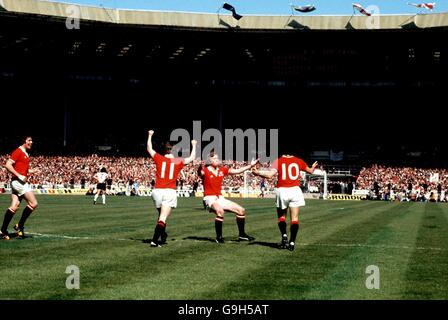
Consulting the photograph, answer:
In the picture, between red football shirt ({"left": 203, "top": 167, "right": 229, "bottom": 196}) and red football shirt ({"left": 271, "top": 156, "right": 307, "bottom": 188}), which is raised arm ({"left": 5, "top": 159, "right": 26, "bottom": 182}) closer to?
red football shirt ({"left": 203, "top": 167, "right": 229, "bottom": 196})

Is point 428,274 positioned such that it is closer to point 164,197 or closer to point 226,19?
point 164,197

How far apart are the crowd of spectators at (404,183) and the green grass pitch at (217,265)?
140 ft

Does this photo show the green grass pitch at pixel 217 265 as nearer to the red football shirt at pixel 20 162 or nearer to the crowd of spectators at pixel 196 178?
the red football shirt at pixel 20 162

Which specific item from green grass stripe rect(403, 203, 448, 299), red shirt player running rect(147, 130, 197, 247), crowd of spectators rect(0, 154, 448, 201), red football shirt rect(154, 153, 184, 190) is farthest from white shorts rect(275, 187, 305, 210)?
crowd of spectators rect(0, 154, 448, 201)

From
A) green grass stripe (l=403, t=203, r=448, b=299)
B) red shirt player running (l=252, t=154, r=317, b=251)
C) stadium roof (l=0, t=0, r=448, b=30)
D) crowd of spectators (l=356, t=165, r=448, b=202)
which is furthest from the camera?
stadium roof (l=0, t=0, r=448, b=30)

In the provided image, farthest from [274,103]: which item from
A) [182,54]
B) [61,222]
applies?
[61,222]

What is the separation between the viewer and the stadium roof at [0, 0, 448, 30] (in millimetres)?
64812

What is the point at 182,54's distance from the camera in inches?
2842

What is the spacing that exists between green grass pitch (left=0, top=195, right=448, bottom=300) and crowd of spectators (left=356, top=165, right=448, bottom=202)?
140ft

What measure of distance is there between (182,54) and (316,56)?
50.0 ft

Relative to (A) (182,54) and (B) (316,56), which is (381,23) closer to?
(B) (316,56)

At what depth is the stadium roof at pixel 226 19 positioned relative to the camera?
6481cm

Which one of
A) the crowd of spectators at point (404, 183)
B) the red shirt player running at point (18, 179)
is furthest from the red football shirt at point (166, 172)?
the crowd of spectators at point (404, 183)

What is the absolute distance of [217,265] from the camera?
11836mm
